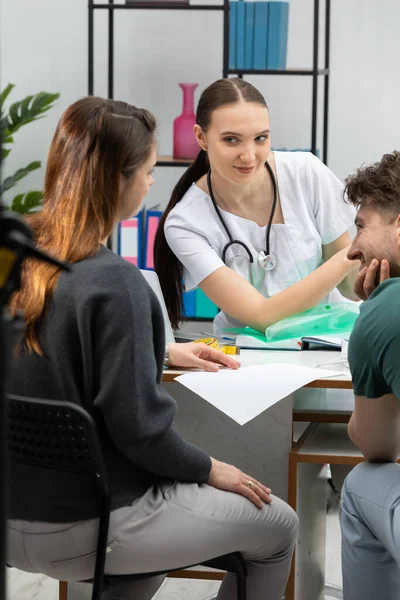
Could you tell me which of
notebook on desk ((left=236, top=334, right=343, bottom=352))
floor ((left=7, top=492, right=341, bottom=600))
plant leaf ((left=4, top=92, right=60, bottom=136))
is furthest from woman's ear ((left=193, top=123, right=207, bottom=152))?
plant leaf ((left=4, top=92, right=60, bottom=136))

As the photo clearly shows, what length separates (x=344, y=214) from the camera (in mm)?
2557

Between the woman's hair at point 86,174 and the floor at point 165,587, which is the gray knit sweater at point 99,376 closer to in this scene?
the woman's hair at point 86,174

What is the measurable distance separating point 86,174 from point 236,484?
1.83 ft

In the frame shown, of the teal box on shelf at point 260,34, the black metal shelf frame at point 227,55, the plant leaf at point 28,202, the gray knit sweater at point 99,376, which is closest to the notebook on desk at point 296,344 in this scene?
the gray knit sweater at point 99,376

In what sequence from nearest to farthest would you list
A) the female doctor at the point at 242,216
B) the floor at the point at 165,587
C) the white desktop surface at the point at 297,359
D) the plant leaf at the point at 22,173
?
the white desktop surface at the point at 297,359
the floor at the point at 165,587
the female doctor at the point at 242,216
the plant leaf at the point at 22,173

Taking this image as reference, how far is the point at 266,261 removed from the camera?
8.20 feet

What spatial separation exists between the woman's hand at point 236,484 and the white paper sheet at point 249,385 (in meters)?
0.16

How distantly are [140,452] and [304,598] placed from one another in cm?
88

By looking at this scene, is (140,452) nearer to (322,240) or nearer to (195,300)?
(322,240)

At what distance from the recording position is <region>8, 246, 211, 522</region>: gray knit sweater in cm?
124

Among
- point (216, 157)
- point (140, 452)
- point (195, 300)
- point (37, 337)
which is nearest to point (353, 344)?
point (140, 452)

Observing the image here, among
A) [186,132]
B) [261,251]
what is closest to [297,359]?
[261,251]

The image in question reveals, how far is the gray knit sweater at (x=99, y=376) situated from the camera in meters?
1.24

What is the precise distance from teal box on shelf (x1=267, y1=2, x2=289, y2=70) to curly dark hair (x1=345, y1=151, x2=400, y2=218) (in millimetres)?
2388
